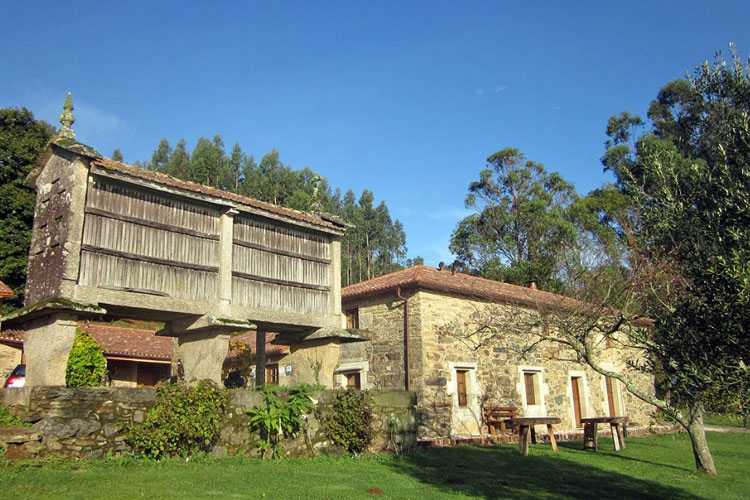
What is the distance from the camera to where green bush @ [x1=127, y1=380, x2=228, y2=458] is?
9.08 m

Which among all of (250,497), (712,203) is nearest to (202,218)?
(250,497)

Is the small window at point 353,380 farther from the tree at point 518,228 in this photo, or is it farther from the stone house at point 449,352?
the tree at point 518,228

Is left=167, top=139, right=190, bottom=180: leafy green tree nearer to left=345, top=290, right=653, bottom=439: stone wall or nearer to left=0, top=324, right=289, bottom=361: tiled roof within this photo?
left=0, top=324, right=289, bottom=361: tiled roof

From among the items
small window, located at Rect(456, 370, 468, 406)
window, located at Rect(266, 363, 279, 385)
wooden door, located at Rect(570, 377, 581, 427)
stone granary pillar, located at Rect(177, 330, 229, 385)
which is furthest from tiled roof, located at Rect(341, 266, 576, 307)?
stone granary pillar, located at Rect(177, 330, 229, 385)

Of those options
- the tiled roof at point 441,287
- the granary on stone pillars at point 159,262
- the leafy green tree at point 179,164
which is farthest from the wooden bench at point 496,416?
the leafy green tree at point 179,164

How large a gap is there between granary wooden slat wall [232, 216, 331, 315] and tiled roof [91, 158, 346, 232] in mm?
320

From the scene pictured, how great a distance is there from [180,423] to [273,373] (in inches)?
523

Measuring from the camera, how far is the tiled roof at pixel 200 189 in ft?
32.9

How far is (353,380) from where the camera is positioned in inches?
709

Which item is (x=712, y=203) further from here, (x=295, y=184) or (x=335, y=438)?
(x=295, y=184)

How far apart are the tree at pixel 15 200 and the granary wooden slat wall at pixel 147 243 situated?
1603 cm

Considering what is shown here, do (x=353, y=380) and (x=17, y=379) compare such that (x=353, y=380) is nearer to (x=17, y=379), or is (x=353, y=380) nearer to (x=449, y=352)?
(x=449, y=352)

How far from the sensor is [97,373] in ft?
37.8

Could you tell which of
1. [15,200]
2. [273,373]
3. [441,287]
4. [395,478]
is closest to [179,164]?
[15,200]
